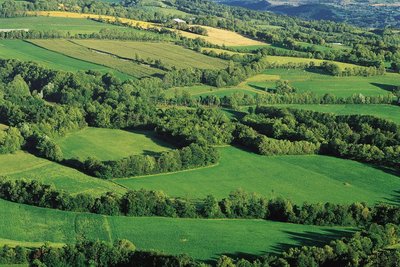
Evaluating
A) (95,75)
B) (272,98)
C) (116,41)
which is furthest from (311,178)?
(116,41)

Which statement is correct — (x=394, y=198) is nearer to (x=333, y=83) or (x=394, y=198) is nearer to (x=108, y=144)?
(x=108, y=144)

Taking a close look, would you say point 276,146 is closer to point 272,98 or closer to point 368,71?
point 272,98

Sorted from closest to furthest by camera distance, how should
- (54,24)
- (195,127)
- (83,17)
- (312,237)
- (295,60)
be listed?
1. (312,237)
2. (195,127)
3. (295,60)
4. (54,24)
5. (83,17)

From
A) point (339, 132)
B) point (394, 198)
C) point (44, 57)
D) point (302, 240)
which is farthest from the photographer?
point (44, 57)

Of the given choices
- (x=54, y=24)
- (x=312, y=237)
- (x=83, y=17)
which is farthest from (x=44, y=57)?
(x=312, y=237)

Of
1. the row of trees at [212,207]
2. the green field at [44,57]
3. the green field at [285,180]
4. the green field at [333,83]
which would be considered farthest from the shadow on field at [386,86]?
the row of trees at [212,207]

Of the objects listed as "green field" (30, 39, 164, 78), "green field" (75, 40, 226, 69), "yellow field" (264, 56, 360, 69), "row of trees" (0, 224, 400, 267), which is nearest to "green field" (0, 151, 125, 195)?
"row of trees" (0, 224, 400, 267)
